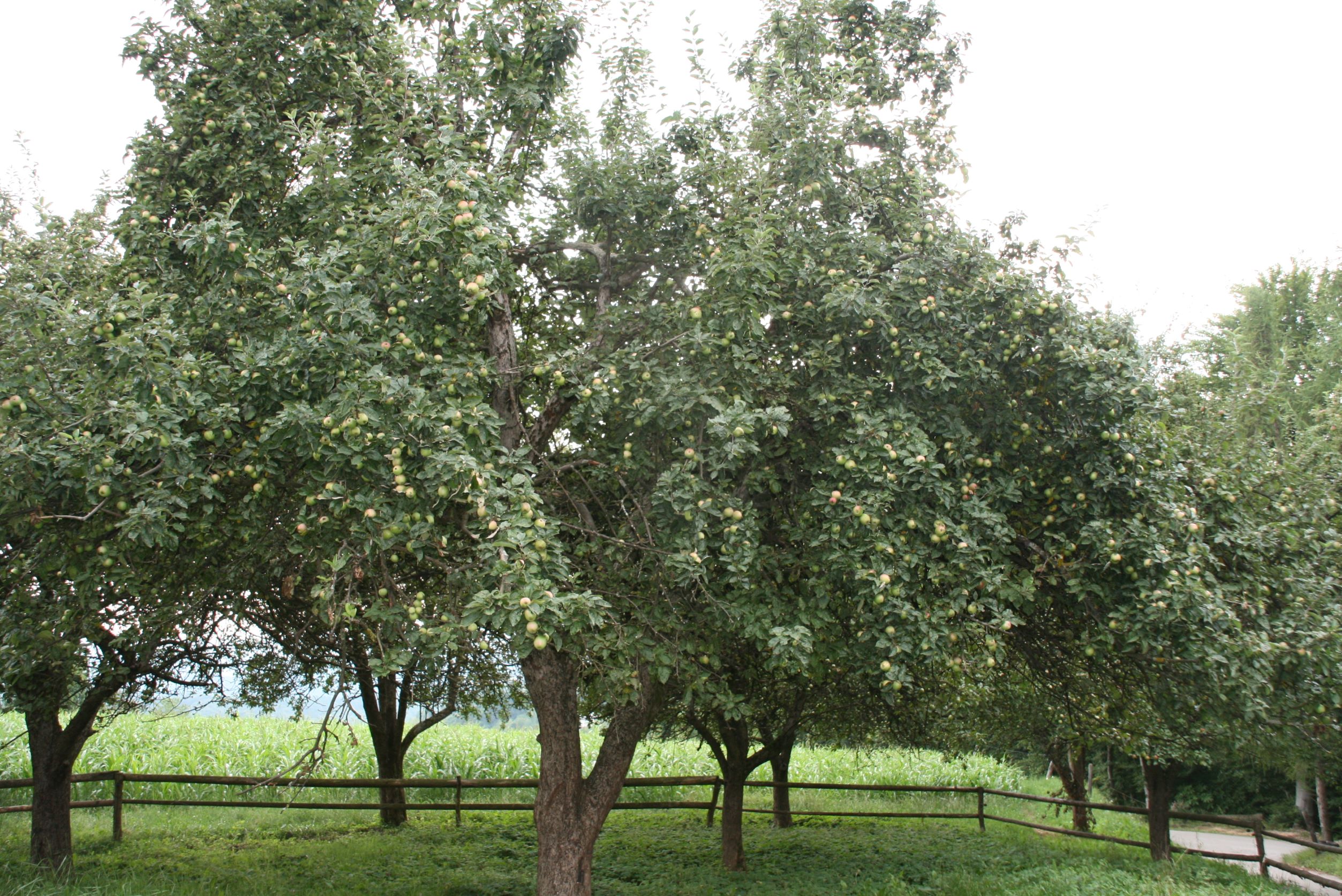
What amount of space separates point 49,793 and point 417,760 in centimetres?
956

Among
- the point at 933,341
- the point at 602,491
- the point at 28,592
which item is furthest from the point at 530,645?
the point at 28,592

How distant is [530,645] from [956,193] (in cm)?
A: 559

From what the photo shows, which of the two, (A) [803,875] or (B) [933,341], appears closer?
(B) [933,341]

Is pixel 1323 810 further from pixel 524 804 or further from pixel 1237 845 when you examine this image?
pixel 524 804

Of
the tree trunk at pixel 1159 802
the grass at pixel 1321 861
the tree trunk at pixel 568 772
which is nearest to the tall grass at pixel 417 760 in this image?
the tree trunk at pixel 1159 802

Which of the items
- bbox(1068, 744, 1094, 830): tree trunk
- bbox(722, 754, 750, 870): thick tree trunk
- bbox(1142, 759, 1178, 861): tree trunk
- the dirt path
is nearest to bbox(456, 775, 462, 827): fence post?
bbox(722, 754, 750, 870): thick tree trunk

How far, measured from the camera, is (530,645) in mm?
5336

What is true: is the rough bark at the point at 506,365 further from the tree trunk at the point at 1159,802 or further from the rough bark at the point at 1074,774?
the rough bark at the point at 1074,774

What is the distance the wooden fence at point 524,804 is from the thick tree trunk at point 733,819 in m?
1.73

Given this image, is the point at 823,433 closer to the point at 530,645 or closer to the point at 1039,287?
the point at 1039,287

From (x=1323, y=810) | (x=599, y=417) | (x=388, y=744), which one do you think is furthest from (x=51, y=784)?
(x=1323, y=810)

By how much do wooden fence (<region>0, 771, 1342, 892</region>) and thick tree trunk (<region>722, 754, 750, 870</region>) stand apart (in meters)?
1.73

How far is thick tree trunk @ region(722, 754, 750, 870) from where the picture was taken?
447 inches

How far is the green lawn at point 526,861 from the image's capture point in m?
8.51
